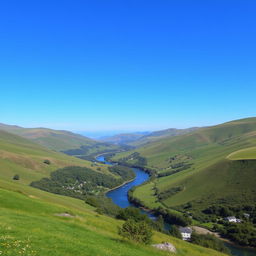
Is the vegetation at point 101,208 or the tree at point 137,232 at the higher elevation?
the tree at point 137,232

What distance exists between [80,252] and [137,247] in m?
9.67

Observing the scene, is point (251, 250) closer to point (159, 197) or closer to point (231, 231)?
point (231, 231)

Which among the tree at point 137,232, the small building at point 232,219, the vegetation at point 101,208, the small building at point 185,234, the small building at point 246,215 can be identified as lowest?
the small building at point 232,219

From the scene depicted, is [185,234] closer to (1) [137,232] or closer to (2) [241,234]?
(2) [241,234]

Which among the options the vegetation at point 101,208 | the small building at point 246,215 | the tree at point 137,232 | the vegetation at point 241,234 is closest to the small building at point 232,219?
the small building at point 246,215

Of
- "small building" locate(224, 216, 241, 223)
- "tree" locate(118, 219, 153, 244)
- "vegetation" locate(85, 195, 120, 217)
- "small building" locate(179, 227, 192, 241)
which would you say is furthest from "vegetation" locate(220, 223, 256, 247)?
"tree" locate(118, 219, 153, 244)

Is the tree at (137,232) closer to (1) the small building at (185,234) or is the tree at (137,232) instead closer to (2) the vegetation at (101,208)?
(2) the vegetation at (101,208)

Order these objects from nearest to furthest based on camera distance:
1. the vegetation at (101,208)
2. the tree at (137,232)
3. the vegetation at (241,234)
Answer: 1. the tree at (137,232)
2. the vegetation at (101,208)
3. the vegetation at (241,234)

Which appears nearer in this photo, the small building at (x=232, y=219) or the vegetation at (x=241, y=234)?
the vegetation at (x=241, y=234)

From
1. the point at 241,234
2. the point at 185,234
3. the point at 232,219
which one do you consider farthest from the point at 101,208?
the point at 232,219

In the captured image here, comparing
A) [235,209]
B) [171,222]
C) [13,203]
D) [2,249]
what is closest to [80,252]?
[2,249]

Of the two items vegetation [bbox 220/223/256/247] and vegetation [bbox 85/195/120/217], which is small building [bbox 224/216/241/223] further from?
vegetation [bbox 85/195/120/217]

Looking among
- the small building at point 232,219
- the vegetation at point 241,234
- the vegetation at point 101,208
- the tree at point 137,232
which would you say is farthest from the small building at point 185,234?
the tree at point 137,232

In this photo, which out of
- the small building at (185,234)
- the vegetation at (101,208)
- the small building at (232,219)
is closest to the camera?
the vegetation at (101,208)
